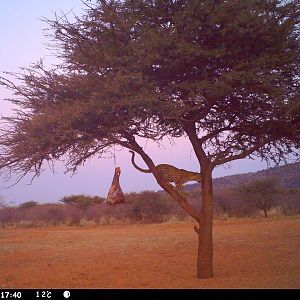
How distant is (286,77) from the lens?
1277 cm

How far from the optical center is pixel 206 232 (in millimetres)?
12836

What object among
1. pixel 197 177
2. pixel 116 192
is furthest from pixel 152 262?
pixel 116 192

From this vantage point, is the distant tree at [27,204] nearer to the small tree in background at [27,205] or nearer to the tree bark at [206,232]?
the small tree in background at [27,205]

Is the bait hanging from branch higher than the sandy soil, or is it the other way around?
the bait hanging from branch

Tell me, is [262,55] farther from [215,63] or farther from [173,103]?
[173,103]

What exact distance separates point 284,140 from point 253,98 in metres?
2.12

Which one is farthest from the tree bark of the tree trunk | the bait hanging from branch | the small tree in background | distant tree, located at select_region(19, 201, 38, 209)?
distant tree, located at select_region(19, 201, 38, 209)

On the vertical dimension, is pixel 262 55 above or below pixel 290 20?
below

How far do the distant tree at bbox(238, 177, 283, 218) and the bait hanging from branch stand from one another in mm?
33656

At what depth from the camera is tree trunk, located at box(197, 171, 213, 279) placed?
12.8 meters

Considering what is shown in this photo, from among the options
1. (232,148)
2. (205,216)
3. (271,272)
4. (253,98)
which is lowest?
(271,272)

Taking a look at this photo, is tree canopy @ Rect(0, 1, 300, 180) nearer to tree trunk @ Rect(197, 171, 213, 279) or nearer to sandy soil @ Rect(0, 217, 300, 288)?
tree trunk @ Rect(197, 171, 213, 279)

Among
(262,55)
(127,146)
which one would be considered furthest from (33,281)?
(262,55)

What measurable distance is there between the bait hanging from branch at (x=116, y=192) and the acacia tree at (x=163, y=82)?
811mm
